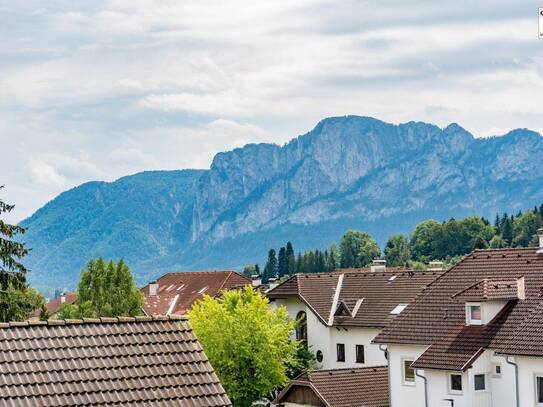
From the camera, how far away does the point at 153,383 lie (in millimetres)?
17531

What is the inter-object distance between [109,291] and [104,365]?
55.2m

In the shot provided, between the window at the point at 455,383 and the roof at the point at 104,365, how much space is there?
25.3 metres

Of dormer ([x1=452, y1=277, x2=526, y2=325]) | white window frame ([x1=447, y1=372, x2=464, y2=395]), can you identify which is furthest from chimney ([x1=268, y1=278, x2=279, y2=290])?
white window frame ([x1=447, y1=372, x2=464, y2=395])

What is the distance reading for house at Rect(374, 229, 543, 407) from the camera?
40.7m

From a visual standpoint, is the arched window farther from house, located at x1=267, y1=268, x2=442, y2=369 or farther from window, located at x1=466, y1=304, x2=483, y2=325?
window, located at x1=466, y1=304, x2=483, y2=325

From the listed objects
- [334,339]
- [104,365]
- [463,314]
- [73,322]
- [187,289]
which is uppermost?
[187,289]

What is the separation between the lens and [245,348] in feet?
194

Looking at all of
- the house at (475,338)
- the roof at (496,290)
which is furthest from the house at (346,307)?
the roof at (496,290)

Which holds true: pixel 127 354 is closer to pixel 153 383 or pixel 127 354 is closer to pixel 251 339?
pixel 153 383

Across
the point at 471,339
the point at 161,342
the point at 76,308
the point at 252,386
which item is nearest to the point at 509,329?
the point at 471,339

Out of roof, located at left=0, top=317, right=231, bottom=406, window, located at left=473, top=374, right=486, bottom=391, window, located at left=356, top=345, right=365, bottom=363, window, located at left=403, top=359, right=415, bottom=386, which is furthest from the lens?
window, located at left=356, top=345, right=365, bottom=363

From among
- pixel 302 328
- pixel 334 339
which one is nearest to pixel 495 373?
pixel 334 339

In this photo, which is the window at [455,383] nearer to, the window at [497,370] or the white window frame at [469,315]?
the window at [497,370]

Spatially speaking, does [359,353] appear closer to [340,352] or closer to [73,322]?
[340,352]
